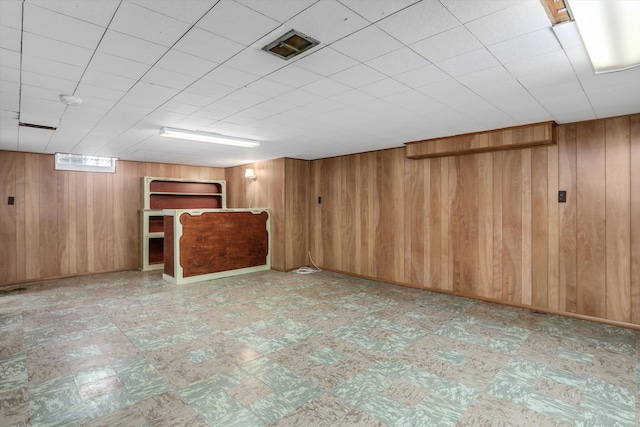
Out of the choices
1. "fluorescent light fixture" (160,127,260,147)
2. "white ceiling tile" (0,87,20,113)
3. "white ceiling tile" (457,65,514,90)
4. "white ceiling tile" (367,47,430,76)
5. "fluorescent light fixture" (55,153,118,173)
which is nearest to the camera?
"white ceiling tile" (367,47,430,76)

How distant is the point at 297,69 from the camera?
243cm

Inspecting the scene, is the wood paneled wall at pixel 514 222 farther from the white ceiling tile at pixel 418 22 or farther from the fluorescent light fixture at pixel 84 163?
the fluorescent light fixture at pixel 84 163

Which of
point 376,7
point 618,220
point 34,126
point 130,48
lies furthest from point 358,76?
point 34,126

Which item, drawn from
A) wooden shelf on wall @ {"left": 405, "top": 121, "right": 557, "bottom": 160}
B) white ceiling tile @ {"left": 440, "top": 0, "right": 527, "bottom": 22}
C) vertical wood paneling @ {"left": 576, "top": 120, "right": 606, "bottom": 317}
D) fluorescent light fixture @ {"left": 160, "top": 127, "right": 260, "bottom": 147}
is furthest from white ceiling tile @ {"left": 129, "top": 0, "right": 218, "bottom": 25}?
vertical wood paneling @ {"left": 576, "top": 120, "right": 606, "bottom": 317}

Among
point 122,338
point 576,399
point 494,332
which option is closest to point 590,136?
point 494,332

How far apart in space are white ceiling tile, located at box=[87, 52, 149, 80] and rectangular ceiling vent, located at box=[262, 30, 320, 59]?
100 centimetres

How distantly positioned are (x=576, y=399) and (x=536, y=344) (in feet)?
3.18

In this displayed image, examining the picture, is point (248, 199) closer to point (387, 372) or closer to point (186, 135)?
point (186, 135)

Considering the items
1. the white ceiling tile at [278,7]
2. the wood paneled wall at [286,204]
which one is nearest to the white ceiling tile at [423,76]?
the white ceiling tile at [278,7]

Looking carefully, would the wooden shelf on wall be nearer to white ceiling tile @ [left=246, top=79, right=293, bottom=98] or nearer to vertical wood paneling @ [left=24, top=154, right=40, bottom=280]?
white ceiling tile @ [left=246, top=79, right=293, bottom=98]

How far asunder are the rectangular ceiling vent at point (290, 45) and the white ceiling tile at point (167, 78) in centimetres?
85

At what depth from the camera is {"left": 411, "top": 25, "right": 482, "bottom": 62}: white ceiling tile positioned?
196 cm

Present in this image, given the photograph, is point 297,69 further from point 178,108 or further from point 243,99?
point 178,108

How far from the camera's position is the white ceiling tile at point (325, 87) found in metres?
2.70
